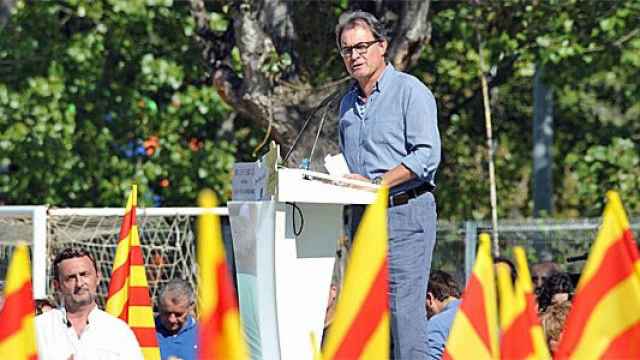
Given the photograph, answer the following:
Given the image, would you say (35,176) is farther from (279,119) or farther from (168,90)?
(279,119)

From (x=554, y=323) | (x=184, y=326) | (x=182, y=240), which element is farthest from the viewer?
(x=182, y=240)

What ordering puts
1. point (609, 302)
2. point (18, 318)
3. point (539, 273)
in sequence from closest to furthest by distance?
point (609, 302) → point (18, 318) → point (539, 273)

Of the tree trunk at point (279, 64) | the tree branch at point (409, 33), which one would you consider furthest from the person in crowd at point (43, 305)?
the tree branch at point (409, 33)

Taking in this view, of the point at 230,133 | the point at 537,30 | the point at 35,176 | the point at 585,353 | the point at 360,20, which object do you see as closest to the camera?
the point at 585,353

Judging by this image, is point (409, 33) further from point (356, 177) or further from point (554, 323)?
point (356, 177)

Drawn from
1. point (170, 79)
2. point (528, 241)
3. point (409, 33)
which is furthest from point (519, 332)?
point (170, 79)

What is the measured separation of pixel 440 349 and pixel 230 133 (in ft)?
28.8

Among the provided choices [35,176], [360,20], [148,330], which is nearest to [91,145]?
[35,176]

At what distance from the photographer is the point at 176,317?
9523 millimetres

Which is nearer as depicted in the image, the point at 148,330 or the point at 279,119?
the point at 148,330

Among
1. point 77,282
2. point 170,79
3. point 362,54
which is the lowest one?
point 77,282

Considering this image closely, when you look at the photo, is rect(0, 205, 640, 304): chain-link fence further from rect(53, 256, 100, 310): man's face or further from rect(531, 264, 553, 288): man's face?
rect(53, 256, 100, 310): man's face

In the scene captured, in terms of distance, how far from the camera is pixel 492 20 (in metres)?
14.4

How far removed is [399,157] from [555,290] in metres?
3.24
